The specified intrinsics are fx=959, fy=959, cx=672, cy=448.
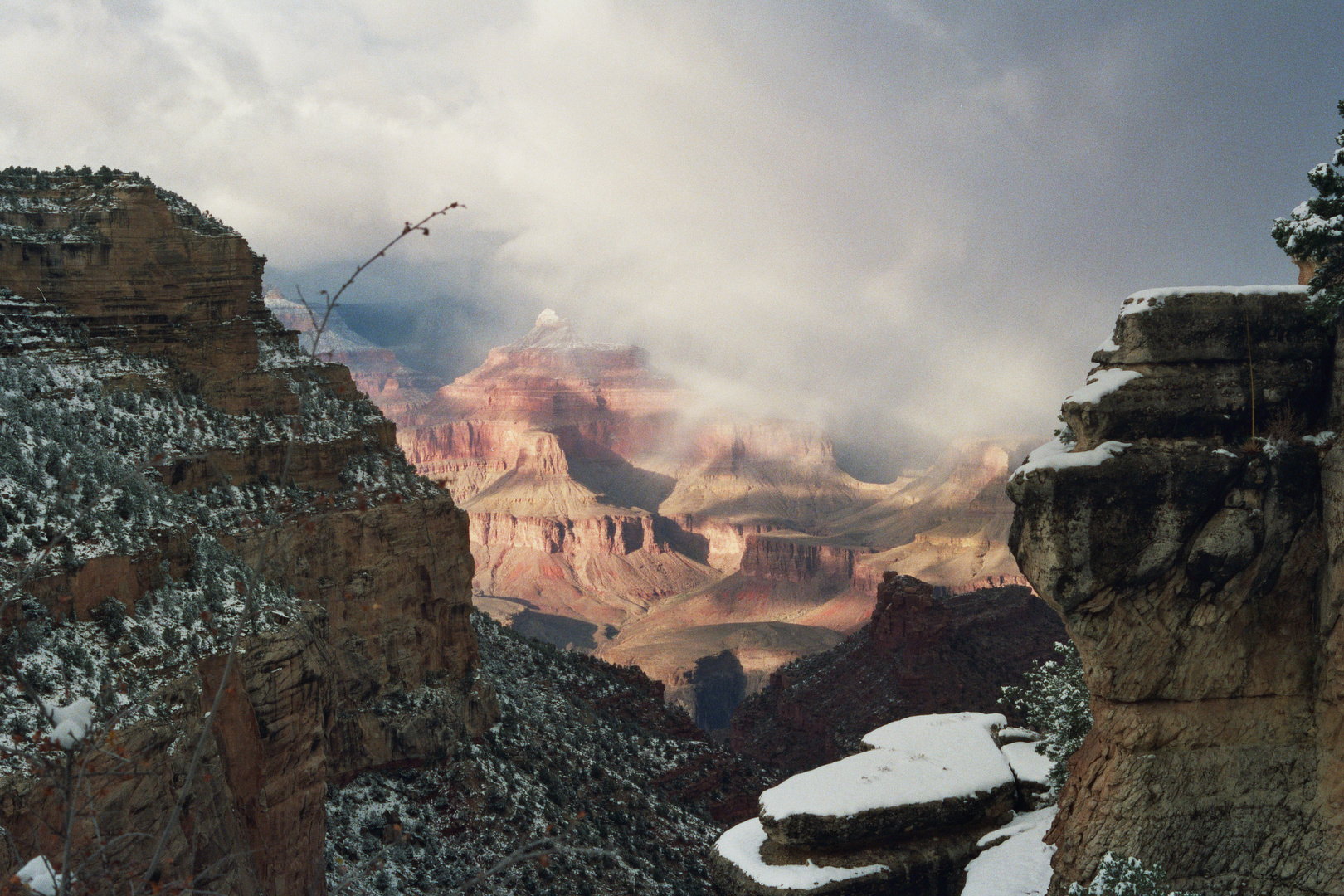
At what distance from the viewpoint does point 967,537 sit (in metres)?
129

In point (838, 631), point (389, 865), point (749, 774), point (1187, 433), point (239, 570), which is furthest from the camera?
point (838, 631)

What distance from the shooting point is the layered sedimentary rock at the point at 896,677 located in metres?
64.4

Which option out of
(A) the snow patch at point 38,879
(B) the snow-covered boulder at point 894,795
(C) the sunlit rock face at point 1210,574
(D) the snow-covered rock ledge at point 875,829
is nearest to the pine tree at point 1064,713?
(D) the snow-covered rock ledge at point 875,829

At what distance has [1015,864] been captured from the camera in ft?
71.7

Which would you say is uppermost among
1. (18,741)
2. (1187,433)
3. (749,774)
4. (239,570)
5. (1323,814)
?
(1187,433)

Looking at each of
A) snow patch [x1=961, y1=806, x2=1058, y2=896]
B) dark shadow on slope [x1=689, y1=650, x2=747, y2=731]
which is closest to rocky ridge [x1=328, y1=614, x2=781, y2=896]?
snow patch [x1=961, y1=806, x2=1058, y2=896]

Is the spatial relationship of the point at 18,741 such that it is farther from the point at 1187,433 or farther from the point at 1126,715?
the point at 1187,433

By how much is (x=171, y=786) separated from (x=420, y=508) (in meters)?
18.4

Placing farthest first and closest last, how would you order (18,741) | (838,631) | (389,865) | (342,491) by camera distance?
(838,631) → (342,491) → (389,865) → (18,741)

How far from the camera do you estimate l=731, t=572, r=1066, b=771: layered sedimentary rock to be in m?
64.4

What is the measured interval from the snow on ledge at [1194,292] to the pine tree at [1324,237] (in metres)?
0.43

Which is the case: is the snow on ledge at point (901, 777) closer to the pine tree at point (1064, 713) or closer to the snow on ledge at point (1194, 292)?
the pine tree at point (1064, 713)

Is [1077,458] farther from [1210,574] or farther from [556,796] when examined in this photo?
[556,796]

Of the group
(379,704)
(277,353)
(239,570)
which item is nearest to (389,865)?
(379,704)
